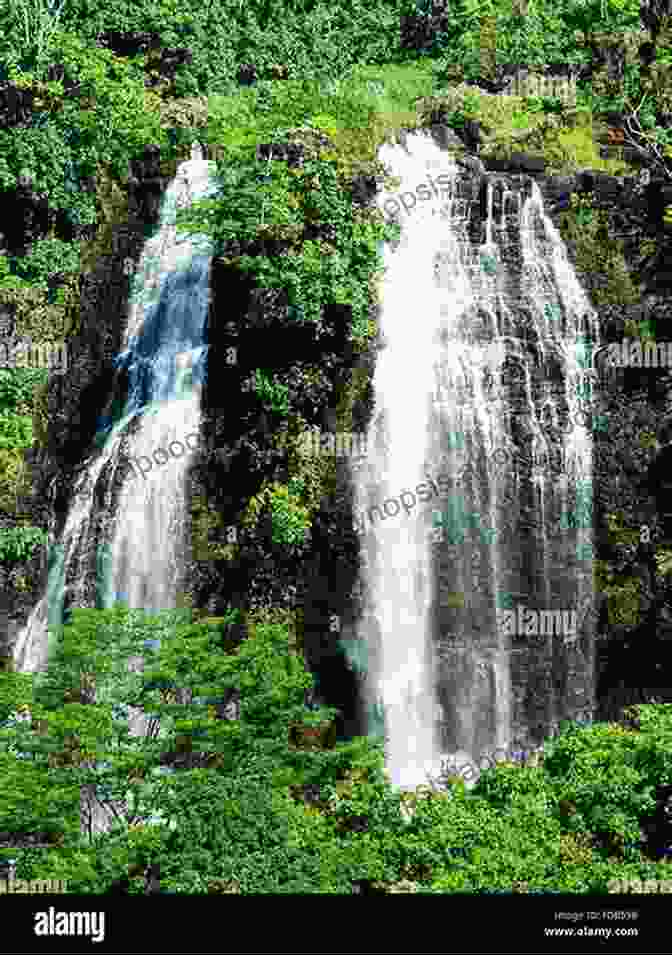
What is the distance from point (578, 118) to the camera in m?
23.7

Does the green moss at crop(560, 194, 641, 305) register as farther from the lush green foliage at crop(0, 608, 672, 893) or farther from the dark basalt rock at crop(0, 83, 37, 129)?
the dark basalt rock at crop(0, 83, 37, 129)

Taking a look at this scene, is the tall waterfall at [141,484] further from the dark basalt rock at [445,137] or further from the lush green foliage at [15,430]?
the dark basalt rock at [445,137]

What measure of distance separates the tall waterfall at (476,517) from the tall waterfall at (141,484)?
9.49ft

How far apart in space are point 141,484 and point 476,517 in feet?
15.8

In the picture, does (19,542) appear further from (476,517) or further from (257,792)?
(257,792)

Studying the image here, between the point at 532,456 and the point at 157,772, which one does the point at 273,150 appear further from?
the point at 157,772

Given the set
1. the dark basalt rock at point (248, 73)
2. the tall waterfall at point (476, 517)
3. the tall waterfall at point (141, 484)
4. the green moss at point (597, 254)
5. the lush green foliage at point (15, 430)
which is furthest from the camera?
the dark basalt rock at point (248, 73)

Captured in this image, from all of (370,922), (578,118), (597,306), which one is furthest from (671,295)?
(370,922)

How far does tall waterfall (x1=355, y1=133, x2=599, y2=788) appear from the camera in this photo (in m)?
18.3

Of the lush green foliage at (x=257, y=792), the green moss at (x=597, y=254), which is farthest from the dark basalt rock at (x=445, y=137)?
the lush green foliage at (x=257, y=792)

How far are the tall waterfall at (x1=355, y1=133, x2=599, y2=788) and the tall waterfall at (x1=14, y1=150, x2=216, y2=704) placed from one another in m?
2.89

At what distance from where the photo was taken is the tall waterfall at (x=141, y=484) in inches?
760

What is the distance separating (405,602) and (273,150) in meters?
7.04

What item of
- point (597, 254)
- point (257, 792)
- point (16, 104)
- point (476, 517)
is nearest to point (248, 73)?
point (16, 104)
